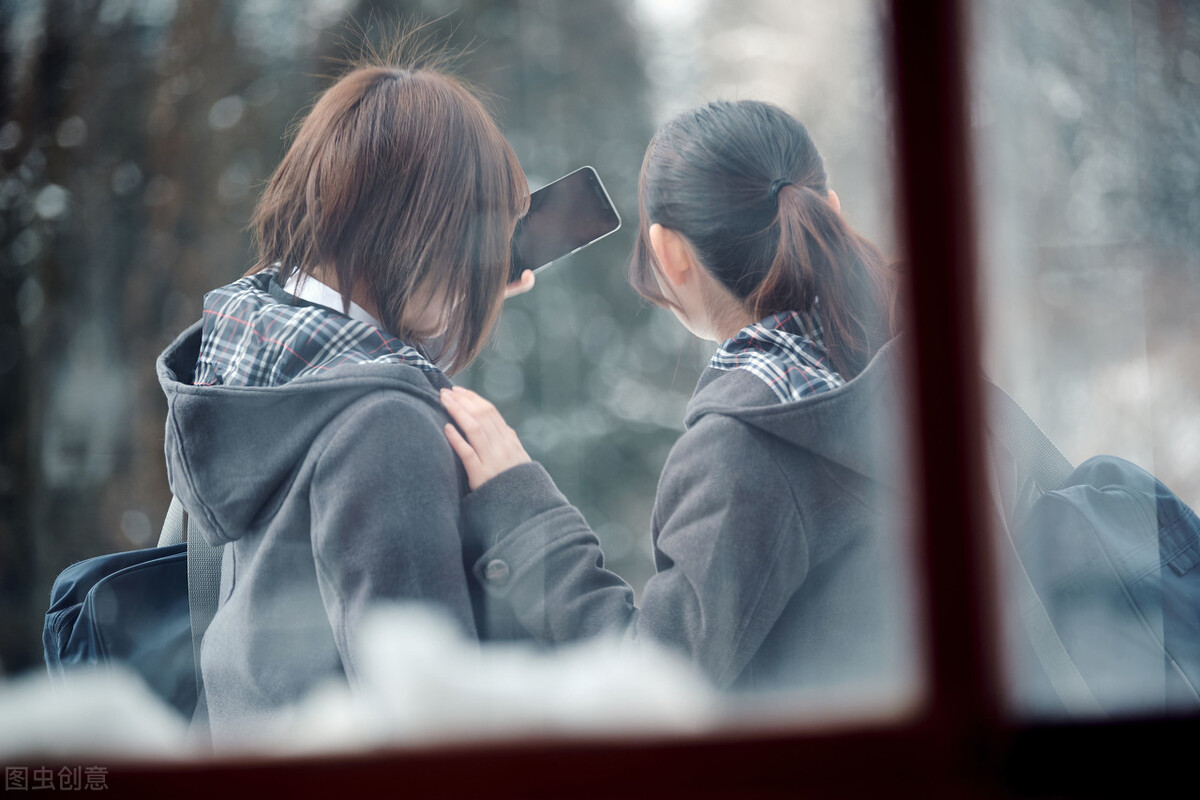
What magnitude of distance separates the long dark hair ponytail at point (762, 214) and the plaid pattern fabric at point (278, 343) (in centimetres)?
41

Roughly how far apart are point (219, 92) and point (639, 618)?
0.83 m

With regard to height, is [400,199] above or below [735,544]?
above

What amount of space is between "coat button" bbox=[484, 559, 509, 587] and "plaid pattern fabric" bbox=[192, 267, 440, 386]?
0.25m

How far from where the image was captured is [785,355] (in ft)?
3.81

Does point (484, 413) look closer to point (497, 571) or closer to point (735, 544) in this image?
point (497, 571)

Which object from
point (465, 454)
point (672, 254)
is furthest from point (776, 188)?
point (465, 454)

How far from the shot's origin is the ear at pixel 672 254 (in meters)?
1.24

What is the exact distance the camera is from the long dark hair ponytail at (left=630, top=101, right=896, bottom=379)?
1157 millimetres

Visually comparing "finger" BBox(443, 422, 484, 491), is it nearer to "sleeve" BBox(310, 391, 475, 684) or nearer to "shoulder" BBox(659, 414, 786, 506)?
"sleeve" BBox(310, 391, 475, 684)

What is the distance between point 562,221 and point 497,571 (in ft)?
1.63

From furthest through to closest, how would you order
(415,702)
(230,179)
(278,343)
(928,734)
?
1. (230,179)
2. (278,343)
3. (415,702)
4. (928,734)

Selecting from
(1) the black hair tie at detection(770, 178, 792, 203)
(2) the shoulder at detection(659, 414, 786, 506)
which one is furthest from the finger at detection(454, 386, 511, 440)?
(1) the black hair tie at detection(770, 178, 792, 203)

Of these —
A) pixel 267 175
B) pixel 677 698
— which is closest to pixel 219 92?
pixel 267 175

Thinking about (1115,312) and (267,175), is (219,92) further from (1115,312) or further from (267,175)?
(1115,312)
